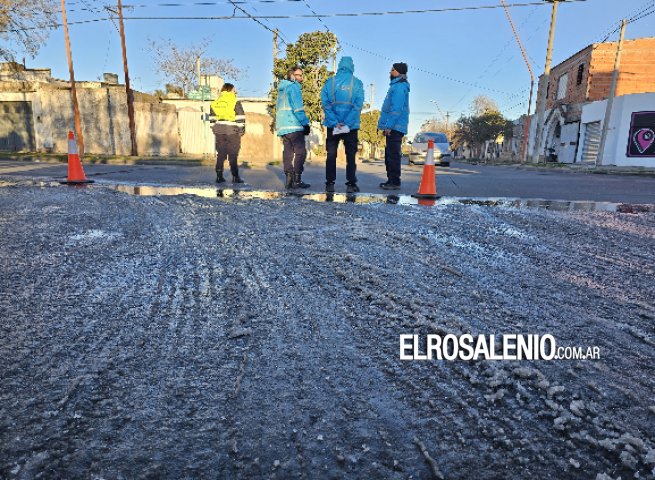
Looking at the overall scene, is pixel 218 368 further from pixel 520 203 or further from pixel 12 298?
pixel 520 203

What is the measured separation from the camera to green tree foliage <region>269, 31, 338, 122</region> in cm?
1909

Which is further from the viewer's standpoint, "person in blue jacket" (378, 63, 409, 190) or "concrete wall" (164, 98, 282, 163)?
"concrete wall" (164, 98, 282, 163)

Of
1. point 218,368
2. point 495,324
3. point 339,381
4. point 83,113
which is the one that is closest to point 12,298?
point 218,368

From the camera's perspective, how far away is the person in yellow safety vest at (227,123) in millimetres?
6582

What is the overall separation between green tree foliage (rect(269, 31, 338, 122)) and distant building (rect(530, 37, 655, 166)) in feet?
46.0

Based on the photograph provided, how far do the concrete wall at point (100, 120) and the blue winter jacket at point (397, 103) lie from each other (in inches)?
816

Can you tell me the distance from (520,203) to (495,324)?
3895mm

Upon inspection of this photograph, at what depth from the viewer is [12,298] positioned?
63.9 inches

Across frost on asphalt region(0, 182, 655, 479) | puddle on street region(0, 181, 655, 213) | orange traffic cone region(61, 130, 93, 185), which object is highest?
orange traffic cone region(61, 130, 93, 185)

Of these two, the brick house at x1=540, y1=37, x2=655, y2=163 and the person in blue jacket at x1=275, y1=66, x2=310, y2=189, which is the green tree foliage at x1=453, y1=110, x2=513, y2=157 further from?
the person in blue jacket at x1=275, y1=66, x2=310, y2=189

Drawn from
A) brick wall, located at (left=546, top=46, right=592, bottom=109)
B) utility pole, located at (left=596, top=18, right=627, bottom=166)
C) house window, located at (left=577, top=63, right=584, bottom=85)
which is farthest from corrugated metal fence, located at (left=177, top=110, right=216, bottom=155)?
house window, located at (left=577, top=63, right=584, bottom=85)

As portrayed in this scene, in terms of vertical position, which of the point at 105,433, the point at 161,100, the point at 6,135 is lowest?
the point at 105,433

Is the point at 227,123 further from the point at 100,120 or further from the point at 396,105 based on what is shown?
the point at 100,120

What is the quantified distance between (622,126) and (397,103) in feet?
77.3
